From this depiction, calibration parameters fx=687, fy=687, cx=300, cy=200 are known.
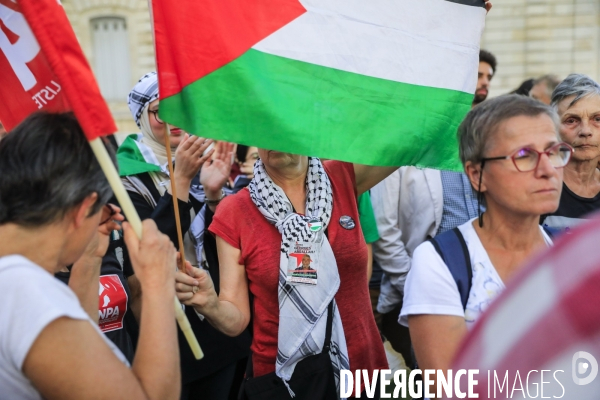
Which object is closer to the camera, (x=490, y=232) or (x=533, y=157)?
(x=533, y=157)

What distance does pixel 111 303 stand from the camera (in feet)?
8.71

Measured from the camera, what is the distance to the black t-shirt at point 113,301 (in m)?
2.63

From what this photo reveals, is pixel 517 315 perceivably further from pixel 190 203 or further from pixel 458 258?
pixel 190 203

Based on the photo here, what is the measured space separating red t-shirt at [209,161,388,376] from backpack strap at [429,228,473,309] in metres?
0.58

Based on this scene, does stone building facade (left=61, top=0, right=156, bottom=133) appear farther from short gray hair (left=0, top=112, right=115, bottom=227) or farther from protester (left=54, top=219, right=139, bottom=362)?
short gray hair (left=0, top=112, right=115, bottom=227)

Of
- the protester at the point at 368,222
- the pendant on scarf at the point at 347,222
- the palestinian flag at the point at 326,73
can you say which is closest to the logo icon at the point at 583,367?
the palestinian flag at the point at 326,73

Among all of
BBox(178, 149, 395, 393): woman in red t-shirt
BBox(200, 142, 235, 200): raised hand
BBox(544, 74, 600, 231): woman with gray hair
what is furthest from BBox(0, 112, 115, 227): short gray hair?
BBox(544, 74, 600, 231): woman with gray hair

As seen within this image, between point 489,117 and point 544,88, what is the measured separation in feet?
12.4

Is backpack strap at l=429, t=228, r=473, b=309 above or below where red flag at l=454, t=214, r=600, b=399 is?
below

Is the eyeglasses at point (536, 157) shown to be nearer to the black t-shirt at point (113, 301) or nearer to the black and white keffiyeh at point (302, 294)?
the black and white keffiyeh at point (302, 294)

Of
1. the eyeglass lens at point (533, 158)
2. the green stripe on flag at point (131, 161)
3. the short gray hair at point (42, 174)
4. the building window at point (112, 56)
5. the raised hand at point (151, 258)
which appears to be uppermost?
the short gray hair at point (42, 174)

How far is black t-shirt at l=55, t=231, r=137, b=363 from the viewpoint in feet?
8.62

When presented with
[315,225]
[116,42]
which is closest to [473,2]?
[315,225]

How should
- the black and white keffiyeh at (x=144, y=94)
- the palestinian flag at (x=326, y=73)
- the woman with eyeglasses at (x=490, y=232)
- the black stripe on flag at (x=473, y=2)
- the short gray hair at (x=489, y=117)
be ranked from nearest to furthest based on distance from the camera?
the woman with eyeglasses at (x=490, y=232) < the short gray hair at (x=489, y=117) < the palestinian flag at (x=326, y=73) < the black stripe on flag at (x=473, y=2) < the black and white keffiyeh at (x=144, y=94)
